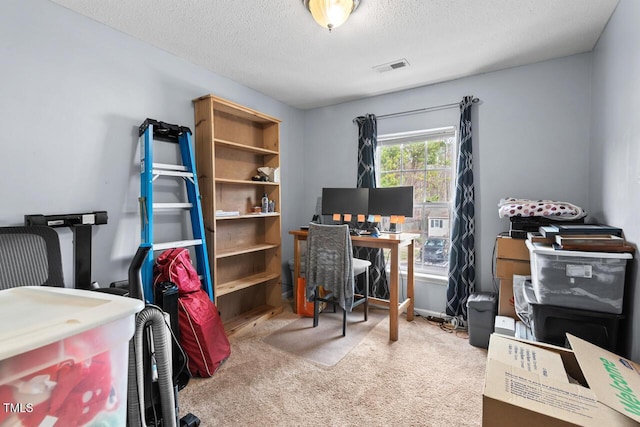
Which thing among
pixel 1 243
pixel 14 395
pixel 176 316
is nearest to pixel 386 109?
pixel 176 316

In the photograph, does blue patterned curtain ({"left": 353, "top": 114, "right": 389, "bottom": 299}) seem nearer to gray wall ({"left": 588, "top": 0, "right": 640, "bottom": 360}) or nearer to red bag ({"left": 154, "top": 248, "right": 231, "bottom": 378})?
red bag ({"left": 154, "top": 248, "right": 231, "bottom": 378})

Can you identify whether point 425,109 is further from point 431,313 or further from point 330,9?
point 431,313

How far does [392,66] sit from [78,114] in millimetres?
2377

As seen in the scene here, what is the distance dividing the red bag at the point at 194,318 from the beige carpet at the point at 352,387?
10 centimetres

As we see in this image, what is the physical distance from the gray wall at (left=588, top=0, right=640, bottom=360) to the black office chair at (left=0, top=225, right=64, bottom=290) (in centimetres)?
288

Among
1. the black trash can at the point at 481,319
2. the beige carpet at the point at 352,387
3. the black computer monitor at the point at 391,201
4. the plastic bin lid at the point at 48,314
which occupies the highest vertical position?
the black computer monitor at the point at 391,201

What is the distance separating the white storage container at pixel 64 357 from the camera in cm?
47

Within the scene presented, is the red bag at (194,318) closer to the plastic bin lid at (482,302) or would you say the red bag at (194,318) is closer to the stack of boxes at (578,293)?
the plastic bin lid at (482,302)

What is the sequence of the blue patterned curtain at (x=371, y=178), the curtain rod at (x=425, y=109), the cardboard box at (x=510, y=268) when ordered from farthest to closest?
→ 1. the blue patterned curtain at (x=371, y=178)
2. the curtain rod at (x=425, y=109)
3. the cardboard box at (x=510, y=268)

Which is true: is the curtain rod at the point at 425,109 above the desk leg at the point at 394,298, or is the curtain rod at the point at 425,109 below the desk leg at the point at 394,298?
above

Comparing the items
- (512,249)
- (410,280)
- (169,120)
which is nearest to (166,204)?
(169,120)

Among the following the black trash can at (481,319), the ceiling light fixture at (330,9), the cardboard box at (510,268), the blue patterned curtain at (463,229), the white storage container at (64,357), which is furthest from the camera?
the blue patterned curtain at (463,229)

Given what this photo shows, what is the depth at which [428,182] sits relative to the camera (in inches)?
125

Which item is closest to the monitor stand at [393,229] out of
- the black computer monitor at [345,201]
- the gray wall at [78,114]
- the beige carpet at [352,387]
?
the black computer monitor at [345,201]
